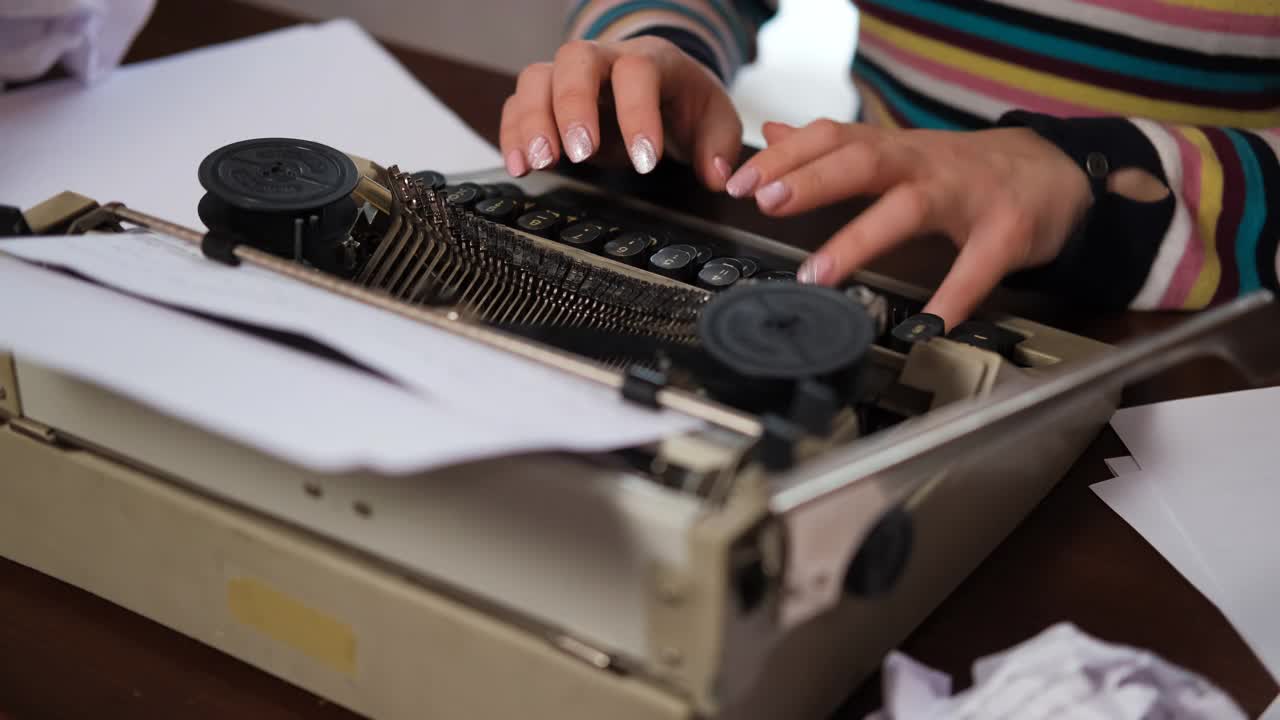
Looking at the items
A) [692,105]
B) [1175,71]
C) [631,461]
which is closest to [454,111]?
[692,105]

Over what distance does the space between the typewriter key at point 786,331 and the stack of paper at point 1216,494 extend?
31 cm

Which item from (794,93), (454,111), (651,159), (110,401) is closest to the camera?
(110,401)

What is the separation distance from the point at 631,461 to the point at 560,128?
0.45 m

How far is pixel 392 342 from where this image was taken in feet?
1.87

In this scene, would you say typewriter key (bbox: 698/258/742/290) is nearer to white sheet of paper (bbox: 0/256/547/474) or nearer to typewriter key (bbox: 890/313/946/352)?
typewriter key (bbox: 890/313/946/352)

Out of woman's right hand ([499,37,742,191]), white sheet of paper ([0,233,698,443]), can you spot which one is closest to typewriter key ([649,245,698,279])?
woman's right hand ([499,37,742,191])

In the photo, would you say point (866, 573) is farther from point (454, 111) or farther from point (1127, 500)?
point (454, 111)

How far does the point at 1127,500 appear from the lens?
81 cm

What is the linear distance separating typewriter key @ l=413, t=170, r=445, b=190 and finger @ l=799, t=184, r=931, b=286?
0.27m

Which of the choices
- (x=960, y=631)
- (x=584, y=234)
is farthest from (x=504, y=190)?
(x=960, y=631)

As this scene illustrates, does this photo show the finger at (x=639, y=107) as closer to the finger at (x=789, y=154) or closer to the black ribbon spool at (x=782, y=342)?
the finger at (x=789, y=154)

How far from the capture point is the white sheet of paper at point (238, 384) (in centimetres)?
46

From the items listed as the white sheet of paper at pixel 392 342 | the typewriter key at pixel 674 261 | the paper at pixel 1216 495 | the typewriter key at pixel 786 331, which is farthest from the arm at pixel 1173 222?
the white sheet of paper at pixel 392 342

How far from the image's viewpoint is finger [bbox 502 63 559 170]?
0.94 m
